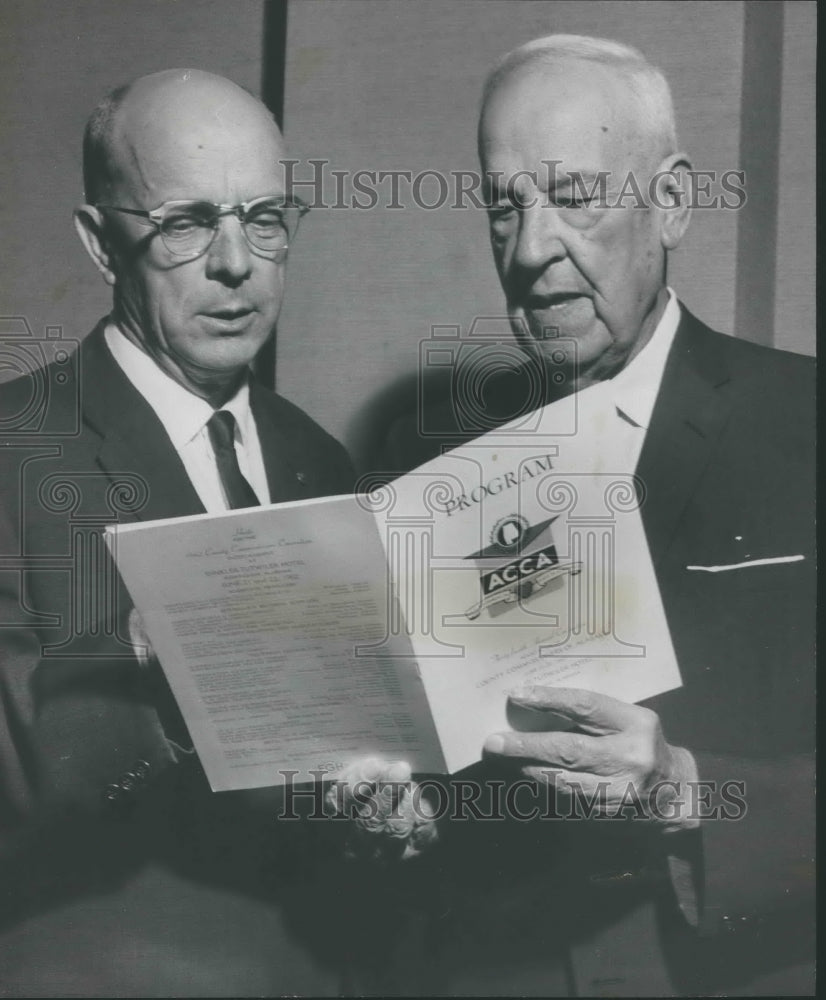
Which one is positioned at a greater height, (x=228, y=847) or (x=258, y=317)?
(x=258, y=317)

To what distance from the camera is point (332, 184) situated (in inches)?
Result: 73.1

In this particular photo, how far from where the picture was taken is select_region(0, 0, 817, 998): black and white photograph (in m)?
1.80

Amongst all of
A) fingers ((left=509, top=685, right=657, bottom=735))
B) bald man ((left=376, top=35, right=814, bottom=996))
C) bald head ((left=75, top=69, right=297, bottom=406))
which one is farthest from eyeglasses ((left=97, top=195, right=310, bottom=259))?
fingers ((left=509, top=685, right=657, bottom=735))

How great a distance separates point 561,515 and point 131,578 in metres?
0.59

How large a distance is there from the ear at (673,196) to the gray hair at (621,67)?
2 cm

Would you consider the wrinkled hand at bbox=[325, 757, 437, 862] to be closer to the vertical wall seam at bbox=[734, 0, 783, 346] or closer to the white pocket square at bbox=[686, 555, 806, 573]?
the white pocket square at bbox=[686, 555, 806, 573]

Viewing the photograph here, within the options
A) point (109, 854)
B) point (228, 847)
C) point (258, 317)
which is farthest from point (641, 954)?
point (258, 317)

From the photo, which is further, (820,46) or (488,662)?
(820,46)

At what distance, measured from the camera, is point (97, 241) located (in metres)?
1.83

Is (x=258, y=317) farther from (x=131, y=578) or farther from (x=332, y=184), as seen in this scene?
(x=131, y=578)

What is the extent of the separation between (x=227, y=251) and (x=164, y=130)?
186mm

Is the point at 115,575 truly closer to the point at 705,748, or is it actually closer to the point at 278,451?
the point at 278,451

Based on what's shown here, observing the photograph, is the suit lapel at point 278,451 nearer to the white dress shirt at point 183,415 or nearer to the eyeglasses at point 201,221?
the white dress shirt at point 183,415

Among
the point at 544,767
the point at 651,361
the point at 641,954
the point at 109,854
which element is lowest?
the point at 641,954
